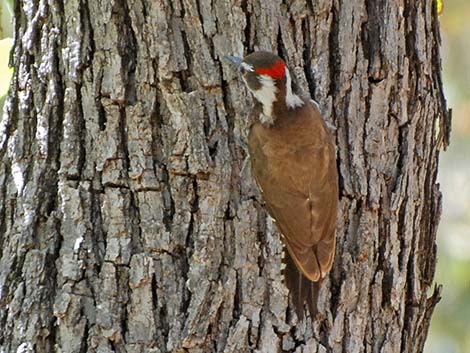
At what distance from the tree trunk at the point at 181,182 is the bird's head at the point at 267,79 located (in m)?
0.06

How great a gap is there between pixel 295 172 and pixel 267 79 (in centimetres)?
38

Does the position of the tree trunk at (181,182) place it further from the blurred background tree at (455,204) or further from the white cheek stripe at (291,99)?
the blurred background tree at (455,204)

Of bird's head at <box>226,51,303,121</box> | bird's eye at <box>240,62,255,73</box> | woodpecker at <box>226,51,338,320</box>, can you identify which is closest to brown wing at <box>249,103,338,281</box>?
woodpecker at <box>226,51,338,320</box>

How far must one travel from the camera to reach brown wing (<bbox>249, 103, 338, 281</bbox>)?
3.65 meters

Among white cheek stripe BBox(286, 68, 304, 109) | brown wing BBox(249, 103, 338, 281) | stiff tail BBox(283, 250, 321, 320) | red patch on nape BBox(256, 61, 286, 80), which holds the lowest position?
stiff tail BBox(283, 250, 321, 320)

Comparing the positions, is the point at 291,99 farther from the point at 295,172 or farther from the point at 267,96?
the point at 295,172

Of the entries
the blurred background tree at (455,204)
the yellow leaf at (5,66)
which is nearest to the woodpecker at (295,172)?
the yellow leaf at (5,66)

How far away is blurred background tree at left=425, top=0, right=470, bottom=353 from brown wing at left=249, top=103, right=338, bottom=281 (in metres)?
3.94

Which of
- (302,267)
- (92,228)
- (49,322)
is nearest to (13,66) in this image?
(92,228)

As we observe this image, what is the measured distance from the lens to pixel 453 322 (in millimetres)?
7617

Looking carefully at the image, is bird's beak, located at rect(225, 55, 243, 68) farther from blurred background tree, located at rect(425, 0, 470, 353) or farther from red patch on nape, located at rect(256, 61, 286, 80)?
blurred background tree, located at rect(425, 0, 470, 353)

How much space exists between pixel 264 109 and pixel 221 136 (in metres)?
0.37

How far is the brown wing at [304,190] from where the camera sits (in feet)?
12.0

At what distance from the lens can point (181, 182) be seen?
355 centimetres
